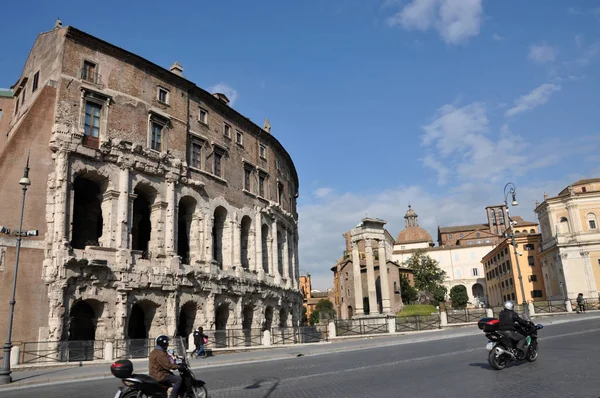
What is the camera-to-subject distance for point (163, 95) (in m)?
27.7

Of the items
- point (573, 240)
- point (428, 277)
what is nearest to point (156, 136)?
point (573, 240)

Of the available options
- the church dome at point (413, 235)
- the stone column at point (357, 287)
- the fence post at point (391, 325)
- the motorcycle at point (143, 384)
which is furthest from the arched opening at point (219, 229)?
the church dome at point (413, 235)

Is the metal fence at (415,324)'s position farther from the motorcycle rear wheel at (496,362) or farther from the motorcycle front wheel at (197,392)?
the motorcycle front wheel at (197,392)

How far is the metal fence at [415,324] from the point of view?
28.8 metres

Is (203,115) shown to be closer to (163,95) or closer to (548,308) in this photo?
(163,95)

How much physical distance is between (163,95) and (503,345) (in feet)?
78.0

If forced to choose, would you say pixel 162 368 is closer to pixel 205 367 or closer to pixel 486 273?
pixel 205 367

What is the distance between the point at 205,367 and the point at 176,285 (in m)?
9.30

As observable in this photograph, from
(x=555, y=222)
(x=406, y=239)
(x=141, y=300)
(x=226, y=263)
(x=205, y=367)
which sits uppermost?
(x=406, y=239)

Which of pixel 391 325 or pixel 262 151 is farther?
pixel 262 151

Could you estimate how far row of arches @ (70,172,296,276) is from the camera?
25.0 meters

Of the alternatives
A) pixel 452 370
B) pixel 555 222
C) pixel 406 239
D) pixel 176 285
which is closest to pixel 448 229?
pixel 406 239

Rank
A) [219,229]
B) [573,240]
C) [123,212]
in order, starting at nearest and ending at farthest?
[123,212], [219,229], [573,240]

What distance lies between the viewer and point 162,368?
7516 mm
